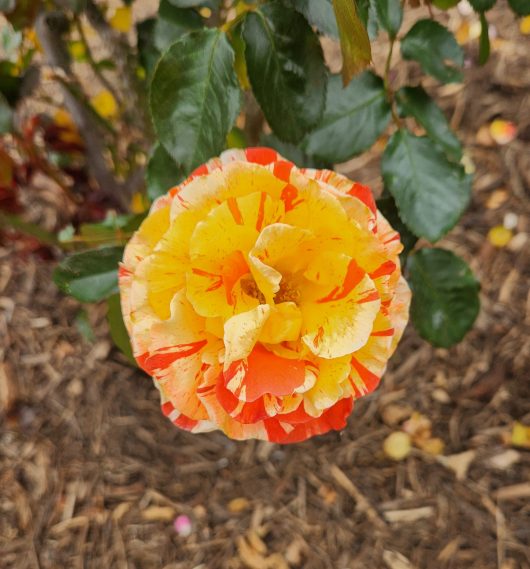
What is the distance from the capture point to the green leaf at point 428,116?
73cm

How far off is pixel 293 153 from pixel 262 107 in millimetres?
173

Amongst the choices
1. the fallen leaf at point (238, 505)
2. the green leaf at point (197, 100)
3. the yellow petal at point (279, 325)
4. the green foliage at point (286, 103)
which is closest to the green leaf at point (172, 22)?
the green foliage at point (286, 103)

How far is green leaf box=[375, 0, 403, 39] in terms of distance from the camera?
628 millimetres

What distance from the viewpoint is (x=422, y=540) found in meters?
1.10

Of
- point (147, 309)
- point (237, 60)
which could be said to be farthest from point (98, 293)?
point (237, 60)

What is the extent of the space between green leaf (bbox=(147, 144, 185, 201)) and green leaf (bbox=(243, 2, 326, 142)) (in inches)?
5.8

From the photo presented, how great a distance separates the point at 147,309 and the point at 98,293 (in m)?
0.20

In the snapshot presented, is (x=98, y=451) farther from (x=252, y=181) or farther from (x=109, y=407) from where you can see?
(x=252, y=181)

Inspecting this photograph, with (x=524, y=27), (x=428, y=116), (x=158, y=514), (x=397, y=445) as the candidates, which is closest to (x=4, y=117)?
(x=428, y=116)

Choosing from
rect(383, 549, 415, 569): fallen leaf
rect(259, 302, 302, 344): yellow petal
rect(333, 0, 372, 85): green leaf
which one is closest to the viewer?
rect(333, 0, 372, 85): green leaf

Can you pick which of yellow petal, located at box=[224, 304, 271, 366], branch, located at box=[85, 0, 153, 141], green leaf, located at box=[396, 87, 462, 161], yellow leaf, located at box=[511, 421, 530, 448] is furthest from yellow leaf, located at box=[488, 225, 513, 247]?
yellow petal, located at box=[224, 304, 271, 366]

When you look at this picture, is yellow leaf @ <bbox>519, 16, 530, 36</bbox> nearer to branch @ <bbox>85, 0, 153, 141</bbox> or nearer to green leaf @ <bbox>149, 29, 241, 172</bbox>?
branch @ <bbox>85, 0, 153, 141</bbox>

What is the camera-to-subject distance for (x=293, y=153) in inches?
30.3

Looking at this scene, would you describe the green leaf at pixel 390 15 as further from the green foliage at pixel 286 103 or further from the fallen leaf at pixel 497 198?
the fallen leaf at pixel 497 198
